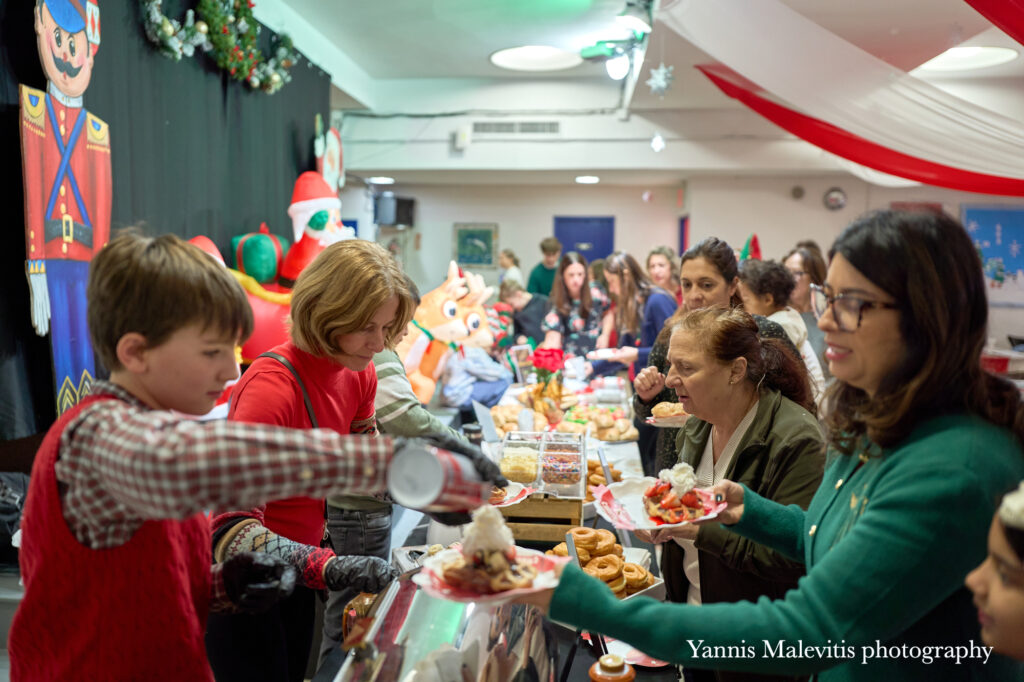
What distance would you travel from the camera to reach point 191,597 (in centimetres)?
114

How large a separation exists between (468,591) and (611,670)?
0.62 metres

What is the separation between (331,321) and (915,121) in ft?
12.4

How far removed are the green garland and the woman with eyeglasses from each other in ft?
13.1

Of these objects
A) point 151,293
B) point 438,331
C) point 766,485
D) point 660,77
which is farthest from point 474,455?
point 660,77

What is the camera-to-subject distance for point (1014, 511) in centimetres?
84

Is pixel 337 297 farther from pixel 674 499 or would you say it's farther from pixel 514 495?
pixel 674 499

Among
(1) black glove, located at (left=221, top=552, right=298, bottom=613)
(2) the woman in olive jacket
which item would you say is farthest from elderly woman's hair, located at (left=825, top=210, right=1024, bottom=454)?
(1) black glove, located at (left=221, top=552, right=298, bottom=613)

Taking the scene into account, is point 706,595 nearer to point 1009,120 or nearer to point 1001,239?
point 1009,120

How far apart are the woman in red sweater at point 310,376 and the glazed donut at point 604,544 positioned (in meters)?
0.83

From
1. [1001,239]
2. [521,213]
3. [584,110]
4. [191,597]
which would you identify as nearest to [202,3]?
[191,597]

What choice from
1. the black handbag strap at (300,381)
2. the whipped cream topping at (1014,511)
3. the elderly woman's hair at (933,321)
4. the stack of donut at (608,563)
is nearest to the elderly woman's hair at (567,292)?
the stack of donut at (608,563)

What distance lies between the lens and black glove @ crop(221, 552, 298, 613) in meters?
1.18

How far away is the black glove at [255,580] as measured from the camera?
1185 millimetres

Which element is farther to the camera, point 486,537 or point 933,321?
point 486,537
